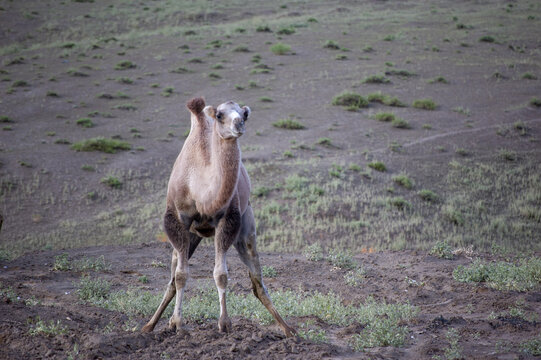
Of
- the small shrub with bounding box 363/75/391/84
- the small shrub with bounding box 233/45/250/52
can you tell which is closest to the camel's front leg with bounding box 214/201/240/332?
the small shrub with bounding box 363/75/391/84

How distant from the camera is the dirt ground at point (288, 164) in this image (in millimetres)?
6355

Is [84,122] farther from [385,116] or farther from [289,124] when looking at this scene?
[385,116]

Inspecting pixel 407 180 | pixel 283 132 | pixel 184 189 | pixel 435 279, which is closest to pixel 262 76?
pixel 283 132

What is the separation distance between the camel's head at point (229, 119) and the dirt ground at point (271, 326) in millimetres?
2058

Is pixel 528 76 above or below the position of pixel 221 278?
below

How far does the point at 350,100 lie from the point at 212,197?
83.9ft

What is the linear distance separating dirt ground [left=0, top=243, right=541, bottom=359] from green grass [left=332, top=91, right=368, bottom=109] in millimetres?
17622

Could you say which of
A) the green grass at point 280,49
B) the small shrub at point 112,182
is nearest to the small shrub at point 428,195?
the small shrub at point 112,182

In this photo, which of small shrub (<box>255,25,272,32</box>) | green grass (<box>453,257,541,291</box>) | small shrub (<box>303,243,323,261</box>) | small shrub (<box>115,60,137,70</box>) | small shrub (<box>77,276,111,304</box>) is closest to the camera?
small shrub (<box>77,276,111,304</box>)

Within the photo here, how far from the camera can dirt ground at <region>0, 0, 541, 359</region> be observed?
6.36m

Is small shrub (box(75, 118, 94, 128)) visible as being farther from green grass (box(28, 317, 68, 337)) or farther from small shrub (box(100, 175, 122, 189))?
green grass (box(28, 317, 68, 337))

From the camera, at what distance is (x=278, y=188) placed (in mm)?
17844

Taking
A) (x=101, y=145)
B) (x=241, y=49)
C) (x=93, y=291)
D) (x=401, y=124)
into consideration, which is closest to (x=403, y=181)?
(x=401, y=124)

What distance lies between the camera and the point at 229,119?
15.8ft
